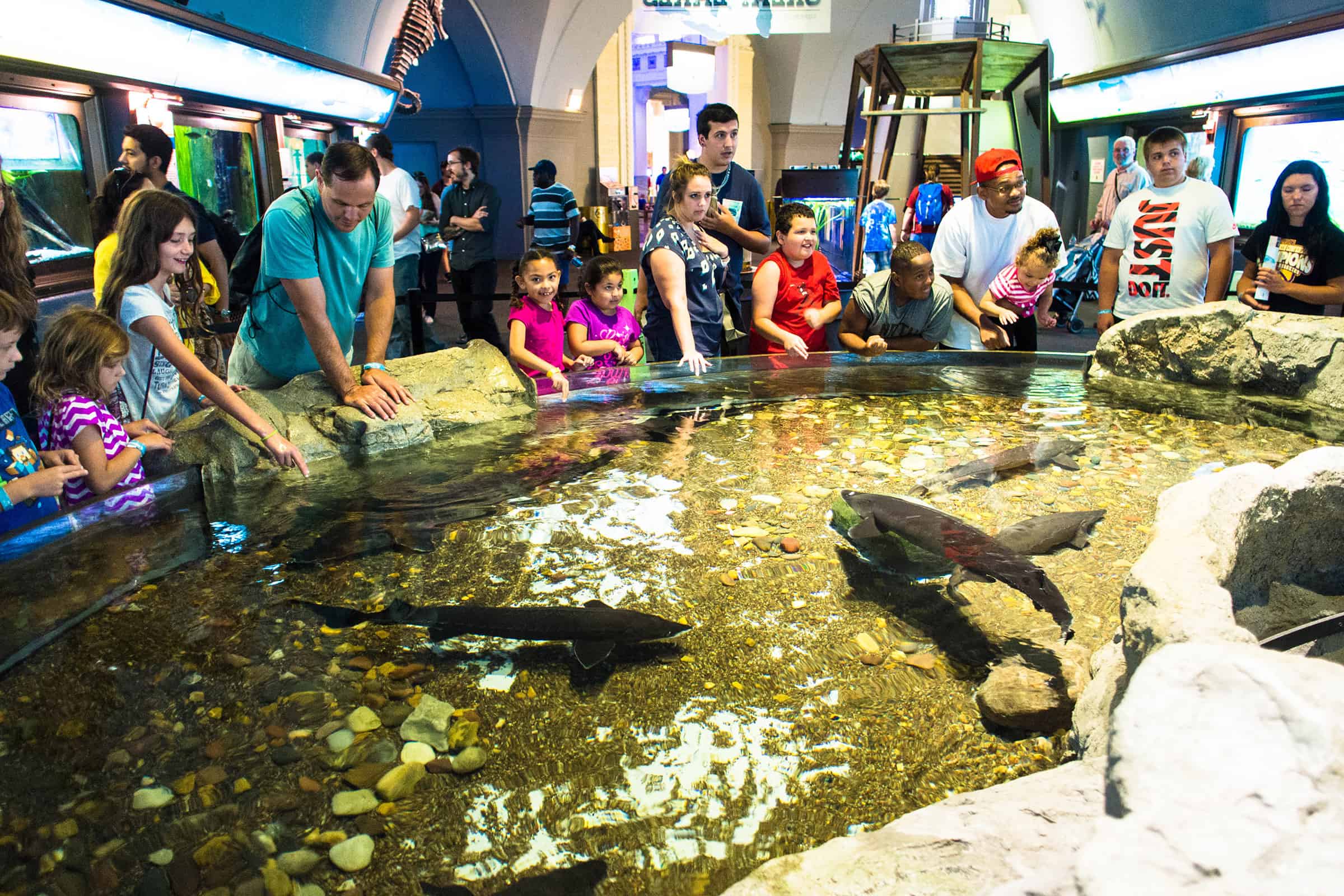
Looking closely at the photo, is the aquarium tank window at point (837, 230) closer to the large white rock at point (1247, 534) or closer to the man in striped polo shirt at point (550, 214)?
the man in striped polo shirt at point (550, 214)

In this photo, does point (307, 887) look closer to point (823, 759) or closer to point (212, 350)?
point (823, 759)

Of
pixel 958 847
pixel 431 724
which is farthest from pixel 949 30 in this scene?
pixel 958 847

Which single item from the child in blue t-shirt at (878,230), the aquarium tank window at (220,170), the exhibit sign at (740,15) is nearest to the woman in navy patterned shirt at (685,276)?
the aquarium tank window at (220,170)

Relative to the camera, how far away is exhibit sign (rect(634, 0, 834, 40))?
10.4 m

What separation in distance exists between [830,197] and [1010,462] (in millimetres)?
7672

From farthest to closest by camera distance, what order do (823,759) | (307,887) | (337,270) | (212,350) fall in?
1. (212,350)
2. (337,270)
3. (823,759)
4. (307,887)

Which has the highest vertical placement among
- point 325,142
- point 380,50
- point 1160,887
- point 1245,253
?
point 380,50

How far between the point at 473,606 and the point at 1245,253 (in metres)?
5.36

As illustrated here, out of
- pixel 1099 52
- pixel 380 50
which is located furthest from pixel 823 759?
pixel 1099 52

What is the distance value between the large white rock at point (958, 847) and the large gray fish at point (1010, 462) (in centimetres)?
183

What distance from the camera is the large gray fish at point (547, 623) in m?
2.06

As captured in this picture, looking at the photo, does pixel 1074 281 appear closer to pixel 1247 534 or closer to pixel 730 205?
pixel 730 205

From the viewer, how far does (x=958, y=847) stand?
1.19m

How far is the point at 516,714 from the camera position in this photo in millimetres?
1860
